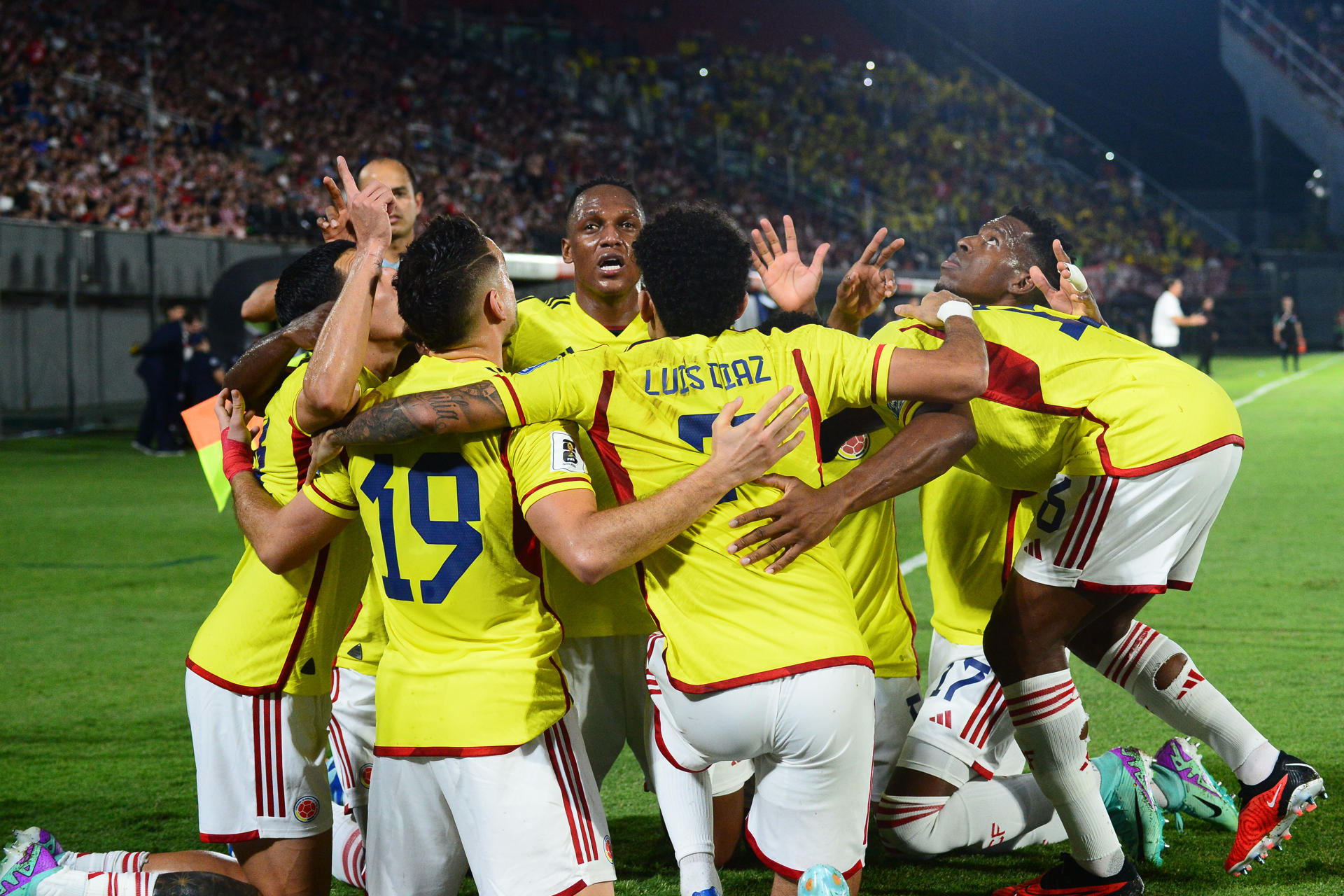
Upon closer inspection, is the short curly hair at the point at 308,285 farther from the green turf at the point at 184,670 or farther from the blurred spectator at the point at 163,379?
the blurred spectator at the point at 163,379

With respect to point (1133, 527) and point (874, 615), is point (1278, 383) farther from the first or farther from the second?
point (874, 615)

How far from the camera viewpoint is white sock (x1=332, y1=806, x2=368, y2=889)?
12.2 feet

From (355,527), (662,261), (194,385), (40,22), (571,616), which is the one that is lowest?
(194,385)

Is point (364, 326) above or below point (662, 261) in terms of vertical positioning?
below

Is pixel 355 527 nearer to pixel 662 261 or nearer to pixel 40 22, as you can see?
pixel 662 261

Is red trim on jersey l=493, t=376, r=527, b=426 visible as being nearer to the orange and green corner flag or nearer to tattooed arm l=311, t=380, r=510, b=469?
tattooed arm l=311, t=380, r=510, b=469

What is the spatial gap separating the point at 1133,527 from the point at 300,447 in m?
2.27

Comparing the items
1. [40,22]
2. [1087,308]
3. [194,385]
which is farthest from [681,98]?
[1087,308]

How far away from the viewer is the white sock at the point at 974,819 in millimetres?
3748

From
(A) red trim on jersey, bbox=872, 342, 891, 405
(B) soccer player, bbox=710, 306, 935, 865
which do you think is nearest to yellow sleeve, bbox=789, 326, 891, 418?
(A) red trim on jersey, bbox=872, 342, 891, 405

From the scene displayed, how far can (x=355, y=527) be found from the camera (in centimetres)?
312

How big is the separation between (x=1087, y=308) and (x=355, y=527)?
2478 mm

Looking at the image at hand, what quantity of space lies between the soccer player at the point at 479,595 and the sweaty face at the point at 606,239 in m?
1.37

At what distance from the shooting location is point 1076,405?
341 cm
